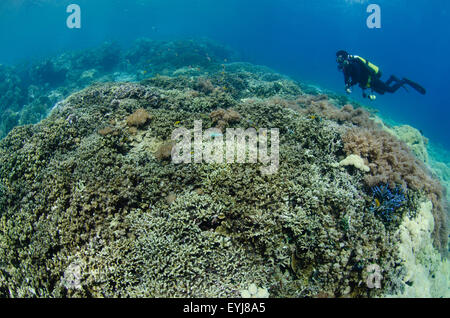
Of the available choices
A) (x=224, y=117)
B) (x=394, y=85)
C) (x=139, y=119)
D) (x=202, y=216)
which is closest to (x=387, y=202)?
(x=202, y=216)

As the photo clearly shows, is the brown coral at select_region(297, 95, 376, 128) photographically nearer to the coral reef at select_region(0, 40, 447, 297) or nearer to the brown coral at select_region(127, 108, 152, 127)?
the coral reef at select_region(0, 40, 447, 297)

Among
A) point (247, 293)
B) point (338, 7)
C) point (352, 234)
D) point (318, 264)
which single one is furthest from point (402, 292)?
point (338, 7)

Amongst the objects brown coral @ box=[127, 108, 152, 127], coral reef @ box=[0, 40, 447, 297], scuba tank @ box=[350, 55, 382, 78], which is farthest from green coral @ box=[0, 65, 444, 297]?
scuba tank @ box=[350, 55, 382, 78]

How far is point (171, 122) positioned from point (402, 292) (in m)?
7.07

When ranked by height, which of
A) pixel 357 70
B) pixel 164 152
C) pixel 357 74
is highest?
pixel 357 70

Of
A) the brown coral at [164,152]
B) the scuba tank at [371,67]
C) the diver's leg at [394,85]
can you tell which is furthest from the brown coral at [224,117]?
the diver's leg at [394,85]

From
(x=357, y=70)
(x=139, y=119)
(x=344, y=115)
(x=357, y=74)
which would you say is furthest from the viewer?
(x=357, y=74)

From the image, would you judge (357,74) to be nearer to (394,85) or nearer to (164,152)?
(394,85)

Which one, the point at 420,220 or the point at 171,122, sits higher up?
the point at 171,122

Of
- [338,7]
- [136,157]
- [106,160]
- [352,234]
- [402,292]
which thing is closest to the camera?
[402,292]

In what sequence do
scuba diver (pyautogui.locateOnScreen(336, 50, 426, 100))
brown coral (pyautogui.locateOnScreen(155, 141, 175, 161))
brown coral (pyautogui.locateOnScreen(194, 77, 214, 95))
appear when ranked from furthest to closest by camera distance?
brown coral (pyautogui.locateOnScreen(194, 77, 214, 95))
scuba diver (pyautogui.locateOnScreen(336, 50, 426, 100))
brown coral (pyautogui.locateOnScreen(155, 141, 175, 161))

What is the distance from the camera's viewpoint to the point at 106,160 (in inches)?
215

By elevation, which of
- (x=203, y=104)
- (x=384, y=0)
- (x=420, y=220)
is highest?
(x=384, y=0)
